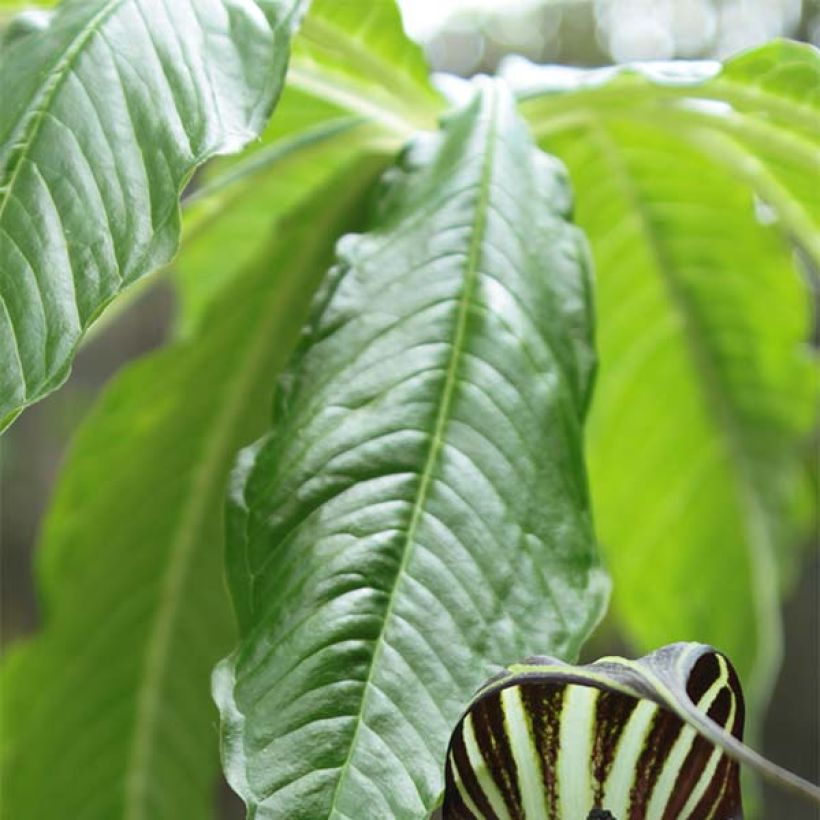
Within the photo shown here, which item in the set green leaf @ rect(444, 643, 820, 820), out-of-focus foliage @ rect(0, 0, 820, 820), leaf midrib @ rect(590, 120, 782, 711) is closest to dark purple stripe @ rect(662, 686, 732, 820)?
green leaf @ rect(444, 643, 820, 820)

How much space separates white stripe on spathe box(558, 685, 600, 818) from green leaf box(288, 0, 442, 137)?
1.24ft

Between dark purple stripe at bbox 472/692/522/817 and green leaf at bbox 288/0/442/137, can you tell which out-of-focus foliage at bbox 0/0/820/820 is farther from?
dark purple stripe at bbox 472/692/522/817

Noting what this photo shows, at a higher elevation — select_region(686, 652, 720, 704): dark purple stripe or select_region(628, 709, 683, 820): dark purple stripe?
select_region(686, 652, 720, 704): dark purple stripe

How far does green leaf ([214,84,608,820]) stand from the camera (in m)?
0.40

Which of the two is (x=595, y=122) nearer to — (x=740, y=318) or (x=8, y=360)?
(x=740, y=318)

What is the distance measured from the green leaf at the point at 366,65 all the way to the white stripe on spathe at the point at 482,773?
38cm

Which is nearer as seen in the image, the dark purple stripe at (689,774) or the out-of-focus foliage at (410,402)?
the dark purple stripe at (689,774)

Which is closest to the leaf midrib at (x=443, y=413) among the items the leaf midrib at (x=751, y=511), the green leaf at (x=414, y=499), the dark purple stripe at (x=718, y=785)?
the green leaf at (x=414, y=499)

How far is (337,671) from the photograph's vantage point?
41 cm

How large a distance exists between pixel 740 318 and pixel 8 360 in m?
0.56

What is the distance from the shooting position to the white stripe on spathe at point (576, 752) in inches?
13.6

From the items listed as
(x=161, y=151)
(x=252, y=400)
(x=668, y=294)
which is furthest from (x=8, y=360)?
(x=668, y=294)

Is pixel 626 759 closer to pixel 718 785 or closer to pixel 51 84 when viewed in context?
pixel 718 785

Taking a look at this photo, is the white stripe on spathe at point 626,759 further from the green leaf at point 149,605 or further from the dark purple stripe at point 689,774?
the green leaf at point 149,605
